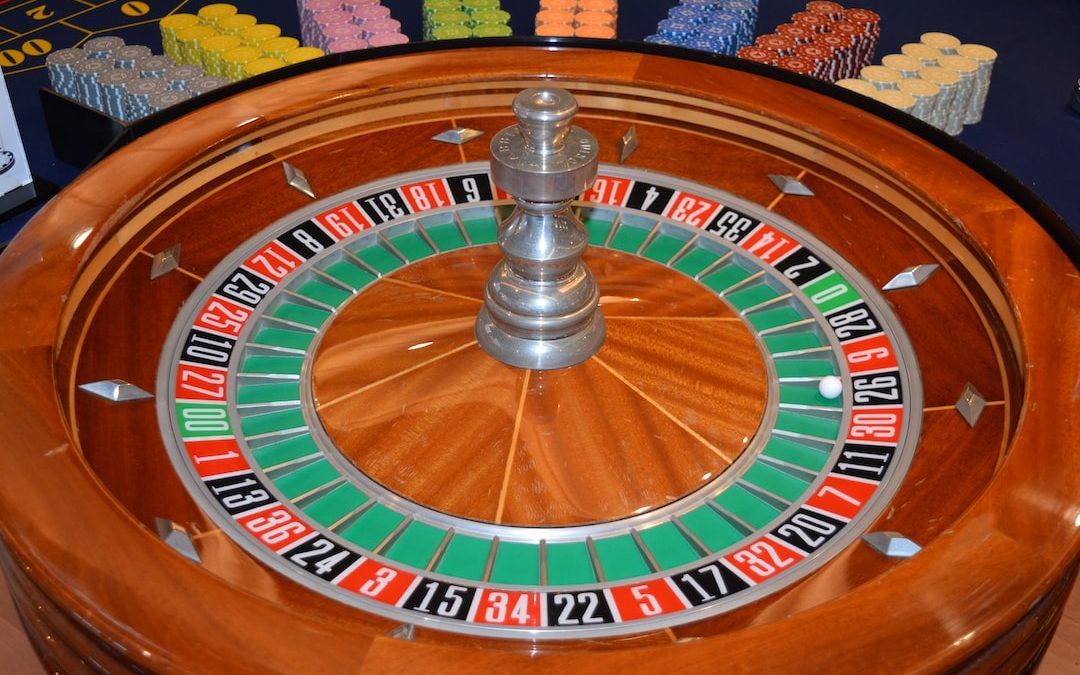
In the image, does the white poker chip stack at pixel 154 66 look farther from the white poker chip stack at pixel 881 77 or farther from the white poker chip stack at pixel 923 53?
the white poker chip stack at pixel 923 53

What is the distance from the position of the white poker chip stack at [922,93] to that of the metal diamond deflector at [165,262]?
3.52 metres

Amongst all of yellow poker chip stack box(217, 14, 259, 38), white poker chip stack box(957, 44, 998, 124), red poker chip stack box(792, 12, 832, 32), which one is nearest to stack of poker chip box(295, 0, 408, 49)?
yellow poker chip stack box(217, 14, 259, 38)

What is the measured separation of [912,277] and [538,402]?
94 centimetres

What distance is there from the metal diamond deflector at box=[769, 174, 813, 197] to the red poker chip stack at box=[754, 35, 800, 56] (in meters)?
2.63

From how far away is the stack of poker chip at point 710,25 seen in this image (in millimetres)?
5676

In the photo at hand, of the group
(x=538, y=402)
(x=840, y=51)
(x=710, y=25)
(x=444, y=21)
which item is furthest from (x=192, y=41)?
(x=538, y=402)

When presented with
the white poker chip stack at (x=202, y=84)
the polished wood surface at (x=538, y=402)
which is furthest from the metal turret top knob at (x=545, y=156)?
the white poker chip stack at (x=202, y=84)

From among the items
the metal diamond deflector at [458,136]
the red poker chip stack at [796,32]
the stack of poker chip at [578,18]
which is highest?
the metal diamond deflector at [458,136]

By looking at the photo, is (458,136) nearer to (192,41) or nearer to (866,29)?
(192,41)

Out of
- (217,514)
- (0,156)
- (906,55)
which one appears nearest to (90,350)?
(217,514)

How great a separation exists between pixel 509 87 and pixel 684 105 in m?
0.47

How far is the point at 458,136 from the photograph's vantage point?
3.22m

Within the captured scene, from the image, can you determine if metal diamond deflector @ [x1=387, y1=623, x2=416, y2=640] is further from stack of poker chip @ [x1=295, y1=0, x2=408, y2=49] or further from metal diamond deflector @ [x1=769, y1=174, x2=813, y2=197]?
stack of poker chip @ [x1=295, y1=0, x2=408, y2=49]

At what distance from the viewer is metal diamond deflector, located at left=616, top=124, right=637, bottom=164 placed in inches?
126
